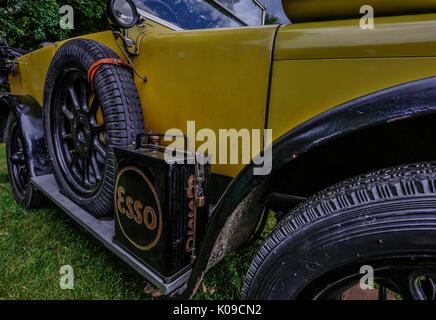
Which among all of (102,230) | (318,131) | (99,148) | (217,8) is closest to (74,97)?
(99,148)

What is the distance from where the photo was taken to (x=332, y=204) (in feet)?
2.10

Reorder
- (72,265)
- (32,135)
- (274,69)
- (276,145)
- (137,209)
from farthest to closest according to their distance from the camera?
(32,135) → (72,265) → (137,209) → (274,69) → (276,145)

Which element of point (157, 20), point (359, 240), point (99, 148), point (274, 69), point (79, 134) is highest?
point (157, 20)

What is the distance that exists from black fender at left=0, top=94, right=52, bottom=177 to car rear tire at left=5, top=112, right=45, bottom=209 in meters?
0.26

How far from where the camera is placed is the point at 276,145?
0.72 meters

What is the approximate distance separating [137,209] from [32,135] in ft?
4.85

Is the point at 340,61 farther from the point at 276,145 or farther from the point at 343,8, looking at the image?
the point at 276,145

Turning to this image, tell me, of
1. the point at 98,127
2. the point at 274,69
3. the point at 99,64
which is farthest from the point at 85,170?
the point at 274,69

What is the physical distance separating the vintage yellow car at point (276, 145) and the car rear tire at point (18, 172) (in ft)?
2.74

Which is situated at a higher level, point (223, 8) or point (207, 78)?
point (223, 8)

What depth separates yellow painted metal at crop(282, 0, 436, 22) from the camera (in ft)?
2.20

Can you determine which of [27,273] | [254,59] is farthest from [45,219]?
[254,59]

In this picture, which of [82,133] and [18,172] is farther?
[18,172]

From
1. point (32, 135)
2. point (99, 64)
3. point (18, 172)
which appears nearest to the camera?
point (99, 64)
